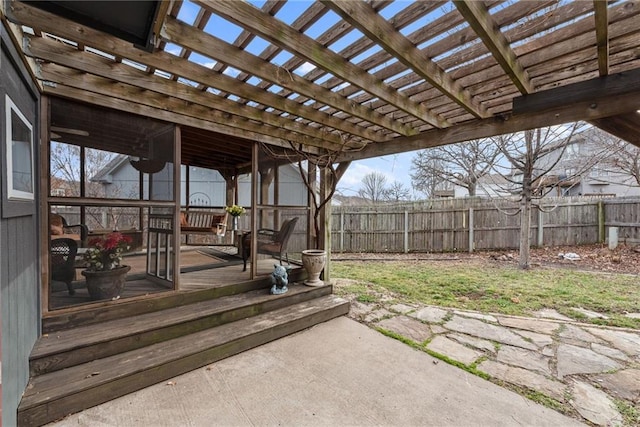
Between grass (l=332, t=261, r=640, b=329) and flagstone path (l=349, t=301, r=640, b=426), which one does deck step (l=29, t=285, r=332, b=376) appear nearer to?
flagstone path (l=349, t=301, r=640, b=426)

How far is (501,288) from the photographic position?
466 centimetres

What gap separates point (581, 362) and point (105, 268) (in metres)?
4.45

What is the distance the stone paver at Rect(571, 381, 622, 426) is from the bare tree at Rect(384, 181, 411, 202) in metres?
17.1

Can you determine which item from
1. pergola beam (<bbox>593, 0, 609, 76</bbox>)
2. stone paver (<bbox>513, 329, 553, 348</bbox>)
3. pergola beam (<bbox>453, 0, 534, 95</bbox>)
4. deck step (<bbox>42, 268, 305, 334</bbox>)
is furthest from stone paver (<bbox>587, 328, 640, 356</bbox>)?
deck step (<bbox>42, 268, 305, 334</bbox>)

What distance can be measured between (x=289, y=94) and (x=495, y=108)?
6.77 feet

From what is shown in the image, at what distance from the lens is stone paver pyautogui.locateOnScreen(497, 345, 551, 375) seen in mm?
2414

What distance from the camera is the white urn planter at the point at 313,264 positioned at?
3961mm

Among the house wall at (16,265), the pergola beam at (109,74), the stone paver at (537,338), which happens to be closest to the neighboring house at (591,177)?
the stone paver at (537,338)

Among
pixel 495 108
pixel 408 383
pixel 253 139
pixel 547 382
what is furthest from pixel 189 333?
pixel 495 108

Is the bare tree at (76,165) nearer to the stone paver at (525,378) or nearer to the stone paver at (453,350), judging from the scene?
the stone paver at (453,350)

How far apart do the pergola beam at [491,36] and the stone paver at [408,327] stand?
2.53m

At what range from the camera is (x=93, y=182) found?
2746 millimetres

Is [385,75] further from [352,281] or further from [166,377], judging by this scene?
[352,281]

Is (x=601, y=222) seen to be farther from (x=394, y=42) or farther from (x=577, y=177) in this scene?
(x=394, y=42)
